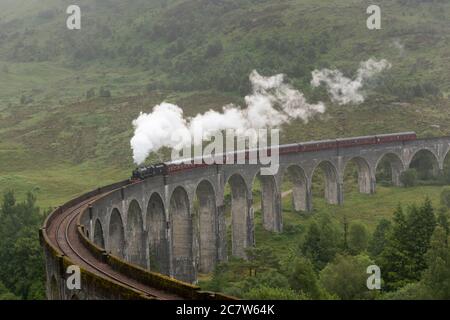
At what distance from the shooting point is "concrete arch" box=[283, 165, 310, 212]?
241 ft

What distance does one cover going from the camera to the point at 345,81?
117 meters

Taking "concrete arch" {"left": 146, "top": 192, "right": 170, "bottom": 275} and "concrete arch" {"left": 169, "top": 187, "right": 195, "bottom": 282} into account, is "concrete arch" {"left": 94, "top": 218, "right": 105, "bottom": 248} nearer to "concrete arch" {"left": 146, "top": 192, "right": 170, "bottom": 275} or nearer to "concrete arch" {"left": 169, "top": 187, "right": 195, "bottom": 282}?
"concrete arch" {"left": 146, "top": 192, "right": 170, "bottom": 275}

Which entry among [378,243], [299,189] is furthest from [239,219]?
[378,243]

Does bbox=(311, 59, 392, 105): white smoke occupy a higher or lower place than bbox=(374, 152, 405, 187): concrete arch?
higher

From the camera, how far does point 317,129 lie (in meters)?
101

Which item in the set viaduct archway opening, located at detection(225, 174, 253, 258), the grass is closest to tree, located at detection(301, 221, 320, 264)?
the grass

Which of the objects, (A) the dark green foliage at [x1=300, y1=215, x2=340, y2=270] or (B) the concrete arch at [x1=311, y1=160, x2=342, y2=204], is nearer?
(A) the dark green foliage at [x1=300, y1=215, x2=340, y2=270]

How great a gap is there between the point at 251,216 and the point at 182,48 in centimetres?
9774

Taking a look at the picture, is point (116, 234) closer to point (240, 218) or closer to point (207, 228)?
point (207, 228)

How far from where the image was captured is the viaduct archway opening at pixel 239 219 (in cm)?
6344

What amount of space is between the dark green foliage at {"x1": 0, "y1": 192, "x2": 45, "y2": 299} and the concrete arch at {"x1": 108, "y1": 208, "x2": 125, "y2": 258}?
19.0ft

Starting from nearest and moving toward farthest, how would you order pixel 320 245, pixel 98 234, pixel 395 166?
1. pixel 98 234
2. pixel 320 245
3. pixel 395 166

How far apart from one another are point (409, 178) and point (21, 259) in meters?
52.3

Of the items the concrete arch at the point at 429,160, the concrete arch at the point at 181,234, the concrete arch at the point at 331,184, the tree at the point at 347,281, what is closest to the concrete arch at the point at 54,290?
the tree at the point at 347,281
